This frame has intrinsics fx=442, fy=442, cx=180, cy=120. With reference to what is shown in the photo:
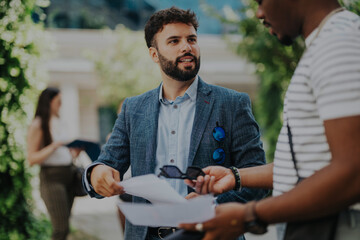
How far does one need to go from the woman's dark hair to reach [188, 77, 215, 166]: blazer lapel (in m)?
3.33

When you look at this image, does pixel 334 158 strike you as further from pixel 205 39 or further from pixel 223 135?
pixel 205 39

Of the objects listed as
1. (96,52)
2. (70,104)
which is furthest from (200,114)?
(70,104)

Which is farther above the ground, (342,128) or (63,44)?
(63,44)

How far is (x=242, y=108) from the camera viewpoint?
8.69 feet

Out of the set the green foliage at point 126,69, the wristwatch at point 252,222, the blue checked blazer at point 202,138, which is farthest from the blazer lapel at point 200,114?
the green foliage at point 126,69

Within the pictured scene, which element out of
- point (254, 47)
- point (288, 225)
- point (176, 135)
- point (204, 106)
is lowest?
point (288, 225)

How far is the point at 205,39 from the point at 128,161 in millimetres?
19589

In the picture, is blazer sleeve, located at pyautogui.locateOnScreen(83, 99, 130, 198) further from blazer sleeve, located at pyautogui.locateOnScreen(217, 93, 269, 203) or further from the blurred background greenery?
the blurred background greenery

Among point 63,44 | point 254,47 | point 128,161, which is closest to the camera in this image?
point 128,161

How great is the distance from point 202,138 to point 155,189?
0.89 metres

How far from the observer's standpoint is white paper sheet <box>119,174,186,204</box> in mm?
1630

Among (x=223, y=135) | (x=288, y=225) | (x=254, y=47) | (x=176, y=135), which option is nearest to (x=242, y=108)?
(x=223, y=135)

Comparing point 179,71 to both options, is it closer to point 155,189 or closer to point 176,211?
point 155,189

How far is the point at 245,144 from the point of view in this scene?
8.36 feet
